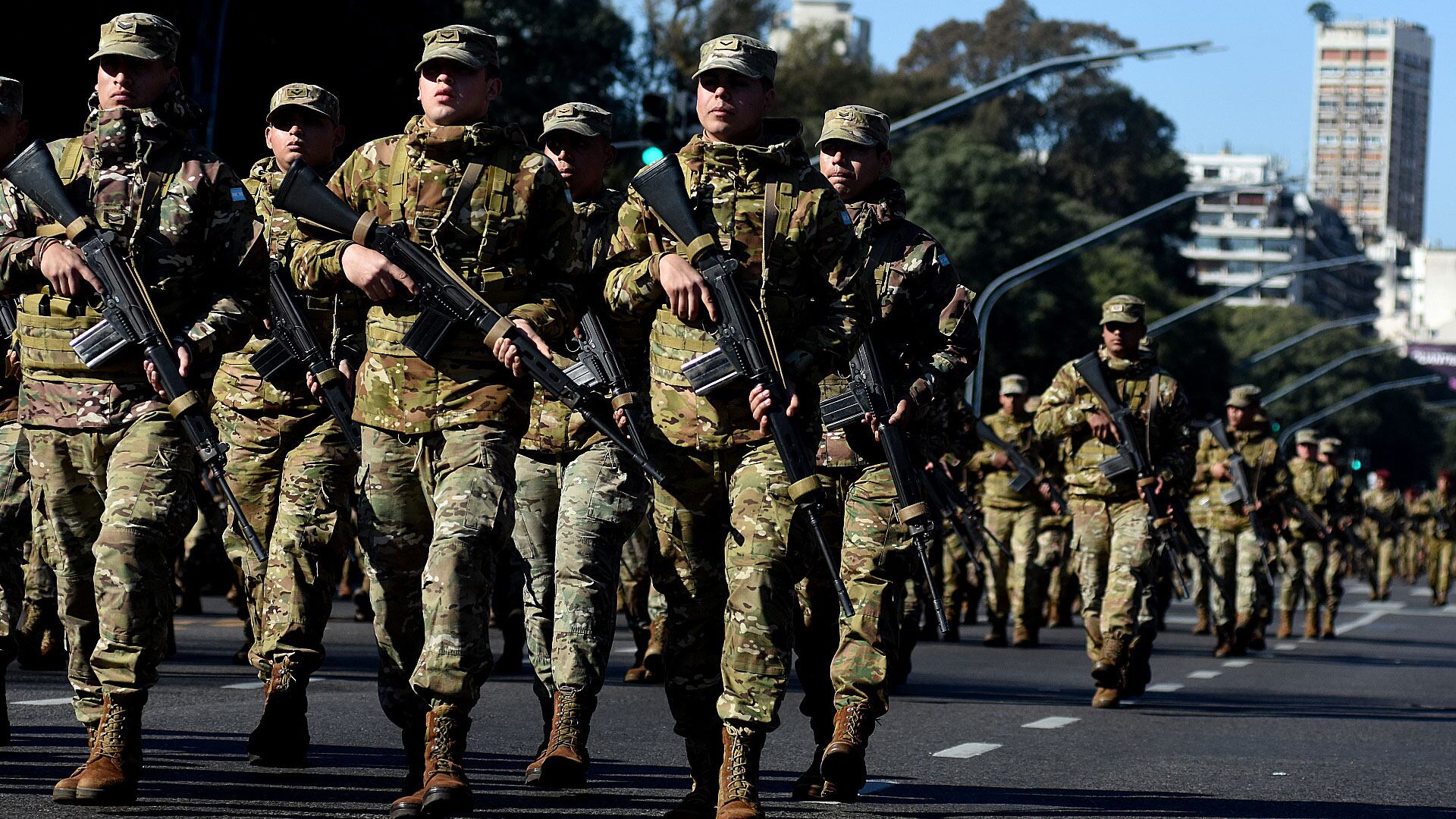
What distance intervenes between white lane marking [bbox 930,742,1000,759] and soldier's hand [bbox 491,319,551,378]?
3.47m

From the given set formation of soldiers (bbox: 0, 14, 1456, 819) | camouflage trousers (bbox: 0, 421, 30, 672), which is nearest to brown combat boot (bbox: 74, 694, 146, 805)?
formation of soldiers (bbox: 0, 14, 1456, 819)

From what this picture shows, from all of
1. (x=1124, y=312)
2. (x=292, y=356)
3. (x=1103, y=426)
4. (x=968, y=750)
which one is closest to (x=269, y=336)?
(x=292, y=356)

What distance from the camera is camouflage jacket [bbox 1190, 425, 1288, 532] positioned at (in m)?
19.4

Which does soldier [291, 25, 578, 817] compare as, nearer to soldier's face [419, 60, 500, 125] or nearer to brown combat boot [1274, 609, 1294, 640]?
soldier's face [419, 60, 500, 125]

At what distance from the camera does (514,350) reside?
6242 mm

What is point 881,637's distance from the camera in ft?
24.5

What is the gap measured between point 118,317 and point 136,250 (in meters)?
0.27

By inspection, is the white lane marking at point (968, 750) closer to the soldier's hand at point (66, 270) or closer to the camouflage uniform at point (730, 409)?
the camouflage uniform at point (730, 409)

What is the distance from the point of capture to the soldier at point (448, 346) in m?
6.26

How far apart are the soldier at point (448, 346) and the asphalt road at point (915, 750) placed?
68cm

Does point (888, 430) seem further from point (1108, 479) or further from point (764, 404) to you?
point (1108, 479)

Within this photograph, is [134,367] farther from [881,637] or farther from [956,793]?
[956,793]

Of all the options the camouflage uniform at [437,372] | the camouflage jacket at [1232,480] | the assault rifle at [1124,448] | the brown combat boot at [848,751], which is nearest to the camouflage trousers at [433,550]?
the camouflage uniform at [437,372]

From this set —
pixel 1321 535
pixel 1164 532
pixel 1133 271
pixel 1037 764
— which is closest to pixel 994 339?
pixel 1133 271
